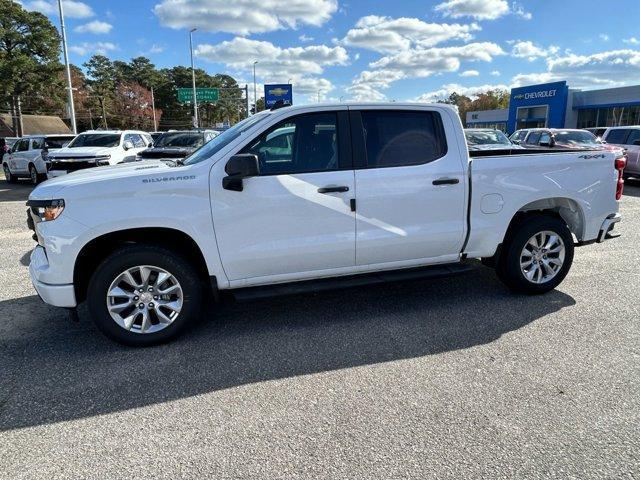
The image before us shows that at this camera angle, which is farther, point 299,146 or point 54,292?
point 299,146

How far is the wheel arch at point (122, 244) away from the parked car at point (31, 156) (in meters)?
14.8

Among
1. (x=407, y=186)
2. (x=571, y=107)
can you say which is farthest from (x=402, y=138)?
(x=571, y=107)

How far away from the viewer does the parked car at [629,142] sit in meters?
14.4

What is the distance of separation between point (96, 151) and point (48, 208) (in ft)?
36.7

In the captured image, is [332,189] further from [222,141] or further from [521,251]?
[521,251]

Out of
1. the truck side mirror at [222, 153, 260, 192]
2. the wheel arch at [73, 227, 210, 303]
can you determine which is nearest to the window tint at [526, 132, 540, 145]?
the truck side mirror at [222, 153, 260, 192]

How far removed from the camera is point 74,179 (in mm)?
3834

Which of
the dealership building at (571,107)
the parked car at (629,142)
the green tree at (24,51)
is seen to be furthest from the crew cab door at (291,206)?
the green tree at (24,51)

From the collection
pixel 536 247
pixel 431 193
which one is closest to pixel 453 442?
pixel 431 193

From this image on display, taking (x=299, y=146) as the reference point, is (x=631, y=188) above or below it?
below

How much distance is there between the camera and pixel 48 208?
3.58 m

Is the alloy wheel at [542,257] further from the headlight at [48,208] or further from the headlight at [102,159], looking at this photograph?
the headlight at [102,159]

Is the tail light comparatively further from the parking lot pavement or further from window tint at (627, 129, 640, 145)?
window tint at (627, 129, 640, 145)

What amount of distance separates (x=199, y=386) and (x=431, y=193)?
2.59 metres
